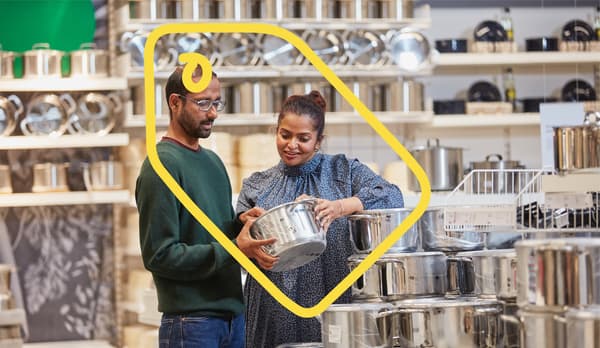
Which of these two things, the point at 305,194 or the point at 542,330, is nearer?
the point at 542,330

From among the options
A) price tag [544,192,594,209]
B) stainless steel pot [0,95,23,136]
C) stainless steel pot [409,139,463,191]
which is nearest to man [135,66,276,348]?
price tag [544,192,594,209]

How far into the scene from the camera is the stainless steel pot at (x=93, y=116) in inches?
230

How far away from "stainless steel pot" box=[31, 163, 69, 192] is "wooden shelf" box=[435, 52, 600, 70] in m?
2.11

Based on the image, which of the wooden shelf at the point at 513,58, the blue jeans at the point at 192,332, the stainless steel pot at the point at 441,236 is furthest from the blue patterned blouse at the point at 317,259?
the wooden shelf at the point at 513,58

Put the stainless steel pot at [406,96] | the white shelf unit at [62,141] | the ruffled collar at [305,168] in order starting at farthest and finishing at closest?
1. the stainless steel pot at [406,96]
2. the white shelf unit at [62,141]
3. the ruffled collar at [305,168]

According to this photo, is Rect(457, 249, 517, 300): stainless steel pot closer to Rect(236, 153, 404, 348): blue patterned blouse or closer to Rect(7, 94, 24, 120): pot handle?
Rect(236, 153, 404, 348): blue patterned blouse

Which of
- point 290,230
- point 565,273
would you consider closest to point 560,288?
point 565,273

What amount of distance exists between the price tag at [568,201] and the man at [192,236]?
745 mm

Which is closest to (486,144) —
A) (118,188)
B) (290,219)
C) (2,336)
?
(118,188)

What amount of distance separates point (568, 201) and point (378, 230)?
0.49 meters

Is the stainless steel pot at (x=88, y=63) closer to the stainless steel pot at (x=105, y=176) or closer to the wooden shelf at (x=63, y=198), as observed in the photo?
the stainless steel pot at (x=105, y=176)

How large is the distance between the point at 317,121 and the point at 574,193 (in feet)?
2.25

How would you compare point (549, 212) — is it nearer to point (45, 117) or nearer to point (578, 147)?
point (578, 147)

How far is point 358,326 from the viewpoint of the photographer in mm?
2500
